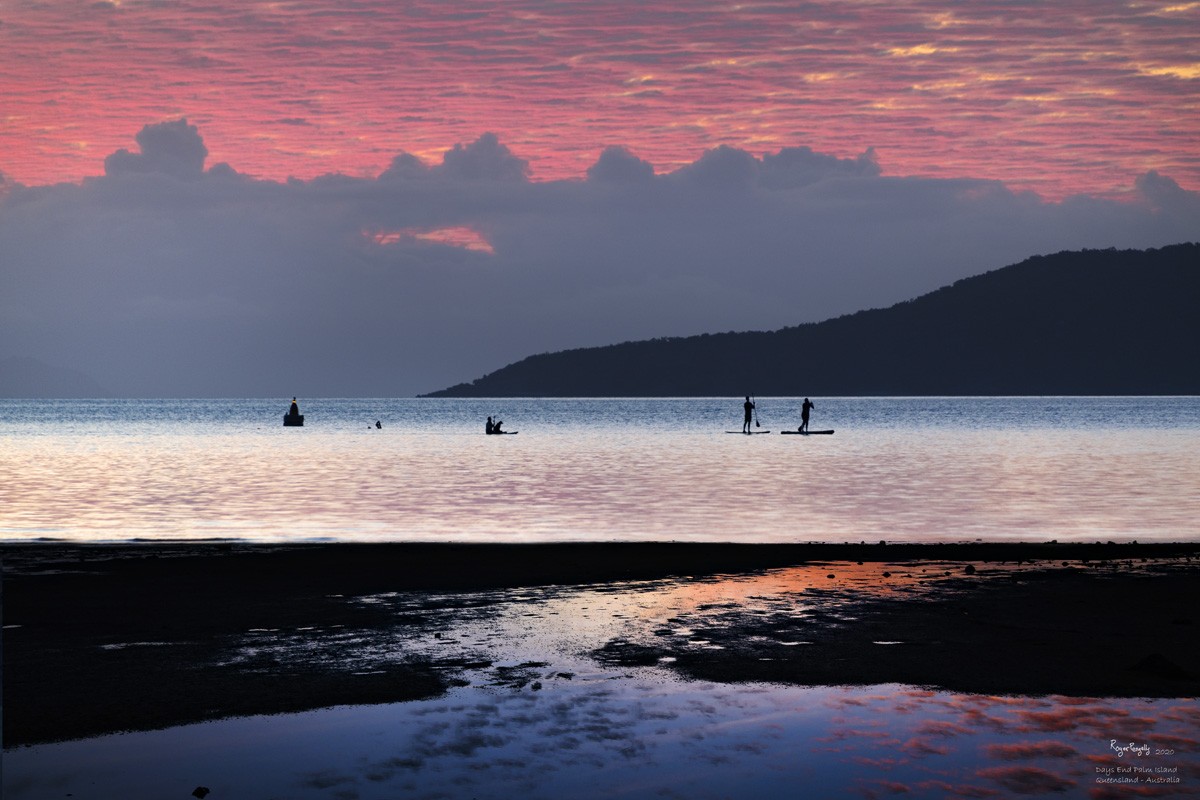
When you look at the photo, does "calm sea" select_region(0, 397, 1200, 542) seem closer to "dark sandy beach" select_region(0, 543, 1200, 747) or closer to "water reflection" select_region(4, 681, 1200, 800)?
"dark sandy beach" select_region(0, 543, 1200, 747)

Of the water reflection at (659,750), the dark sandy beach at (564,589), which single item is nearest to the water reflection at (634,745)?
the water reflection at (659,750)

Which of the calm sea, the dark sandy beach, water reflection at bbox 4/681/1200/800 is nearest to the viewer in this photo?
water reflection at bbox 4/681/1200/800

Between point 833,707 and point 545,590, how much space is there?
864 cm

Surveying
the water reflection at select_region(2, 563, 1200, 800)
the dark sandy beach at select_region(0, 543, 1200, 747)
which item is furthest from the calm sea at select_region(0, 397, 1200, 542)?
the water reflection at select_region(2, 563, 1200, 800)

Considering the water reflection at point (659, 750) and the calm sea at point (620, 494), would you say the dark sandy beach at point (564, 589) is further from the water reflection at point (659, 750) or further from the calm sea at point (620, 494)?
the calm sea at point (620, 494)

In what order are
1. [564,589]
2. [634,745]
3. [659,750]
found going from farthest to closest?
[564,589] < [634,745] < [659,750]

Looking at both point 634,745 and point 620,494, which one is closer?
point 634,745

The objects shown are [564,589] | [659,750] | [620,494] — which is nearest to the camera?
[659,750]

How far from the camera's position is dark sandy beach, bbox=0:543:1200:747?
1253cm

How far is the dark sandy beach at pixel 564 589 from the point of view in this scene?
41.1 ft

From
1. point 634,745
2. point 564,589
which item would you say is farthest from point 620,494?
point 634,745

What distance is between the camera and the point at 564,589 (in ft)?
65.3

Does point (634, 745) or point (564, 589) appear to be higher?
point (634, 745)

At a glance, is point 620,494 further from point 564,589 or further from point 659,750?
point 659,750
